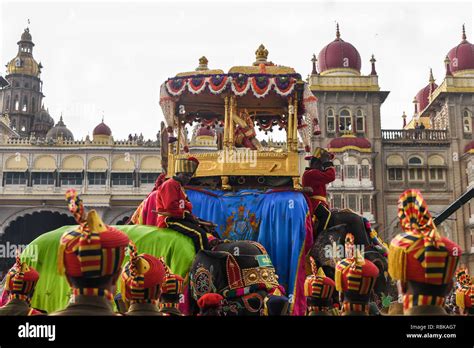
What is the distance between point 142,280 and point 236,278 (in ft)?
11.3

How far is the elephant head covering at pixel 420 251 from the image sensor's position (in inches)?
140

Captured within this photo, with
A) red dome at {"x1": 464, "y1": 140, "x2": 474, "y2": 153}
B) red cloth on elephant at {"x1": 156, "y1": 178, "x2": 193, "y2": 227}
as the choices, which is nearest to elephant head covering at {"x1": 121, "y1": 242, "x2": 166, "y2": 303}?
red cloth on elephant at {"x1": 156, "y1": 178, "x2": 193, "y2": 227}

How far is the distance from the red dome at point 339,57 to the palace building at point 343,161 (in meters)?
0.07

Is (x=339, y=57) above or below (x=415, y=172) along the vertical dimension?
above

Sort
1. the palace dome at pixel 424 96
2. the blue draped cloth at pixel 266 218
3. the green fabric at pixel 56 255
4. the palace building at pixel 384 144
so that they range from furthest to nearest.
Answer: the palace dome at pixel 424 96 < the palace building at pixel 384 144 < the blue draped cloth at pixel 266 218 < the green fabric at pixel 56 255

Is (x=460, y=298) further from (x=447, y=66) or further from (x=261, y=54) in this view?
(x=447, y=66)

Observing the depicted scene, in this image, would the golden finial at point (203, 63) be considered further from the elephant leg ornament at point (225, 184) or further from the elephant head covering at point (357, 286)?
the elephant head covering at point (357, 286)

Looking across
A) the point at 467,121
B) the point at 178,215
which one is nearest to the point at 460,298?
the point at 178,215

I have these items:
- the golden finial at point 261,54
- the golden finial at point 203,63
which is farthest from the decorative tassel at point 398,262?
the golden finial at point 261,54

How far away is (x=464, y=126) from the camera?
41.0 m

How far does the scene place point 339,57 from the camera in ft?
134

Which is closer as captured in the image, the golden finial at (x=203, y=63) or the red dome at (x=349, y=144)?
the golden finial at (x=203, y=63)
